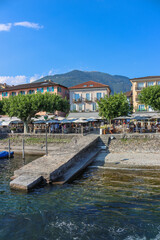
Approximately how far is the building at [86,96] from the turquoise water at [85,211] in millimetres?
34374

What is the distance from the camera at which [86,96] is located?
156ft

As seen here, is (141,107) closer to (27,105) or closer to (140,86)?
(140,86)

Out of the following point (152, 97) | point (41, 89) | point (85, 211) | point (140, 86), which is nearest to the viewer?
point (85, 211)

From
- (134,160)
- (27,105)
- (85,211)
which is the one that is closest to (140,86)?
(27,105)

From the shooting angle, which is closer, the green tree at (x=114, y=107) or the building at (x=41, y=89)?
the green tree at (x=114, y=107)

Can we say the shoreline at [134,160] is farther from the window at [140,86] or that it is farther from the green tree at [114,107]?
the window at [140,86]

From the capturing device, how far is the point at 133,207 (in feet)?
30.0

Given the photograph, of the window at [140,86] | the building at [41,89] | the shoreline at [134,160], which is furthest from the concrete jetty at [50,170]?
the window at [140,86]

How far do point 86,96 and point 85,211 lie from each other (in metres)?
40.2

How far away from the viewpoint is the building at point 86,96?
153 ft

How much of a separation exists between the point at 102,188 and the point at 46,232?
211 inches

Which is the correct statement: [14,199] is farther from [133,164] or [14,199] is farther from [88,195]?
[133,164]

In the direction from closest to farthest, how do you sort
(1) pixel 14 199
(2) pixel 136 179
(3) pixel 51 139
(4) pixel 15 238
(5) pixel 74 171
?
1. (4) pixel 15 238
2. (1) pixel 14 199
3. (2) pixel 136 179
4. (5) pixel 74 171
5. (3) pixel 51 139

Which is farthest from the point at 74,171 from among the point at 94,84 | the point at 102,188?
the point at 94,84
